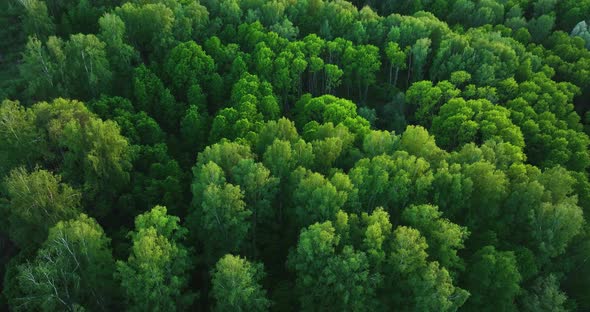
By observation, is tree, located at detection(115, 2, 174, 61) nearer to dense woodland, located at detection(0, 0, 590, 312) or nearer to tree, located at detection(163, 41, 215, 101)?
dense woodland, located at detection(0, 0, 590, 312)

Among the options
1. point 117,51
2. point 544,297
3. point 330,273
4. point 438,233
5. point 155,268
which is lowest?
point 544,297

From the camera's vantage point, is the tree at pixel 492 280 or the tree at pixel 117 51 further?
the tree at pixel 117 51

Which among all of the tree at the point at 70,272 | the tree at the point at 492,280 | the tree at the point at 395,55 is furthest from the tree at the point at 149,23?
the tree at the point at 492,280

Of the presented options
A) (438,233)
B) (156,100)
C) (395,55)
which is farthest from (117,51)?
(438,233)

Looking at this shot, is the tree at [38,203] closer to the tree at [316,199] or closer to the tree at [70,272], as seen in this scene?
the tree at [70,272]

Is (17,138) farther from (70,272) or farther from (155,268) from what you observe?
(155,268)
